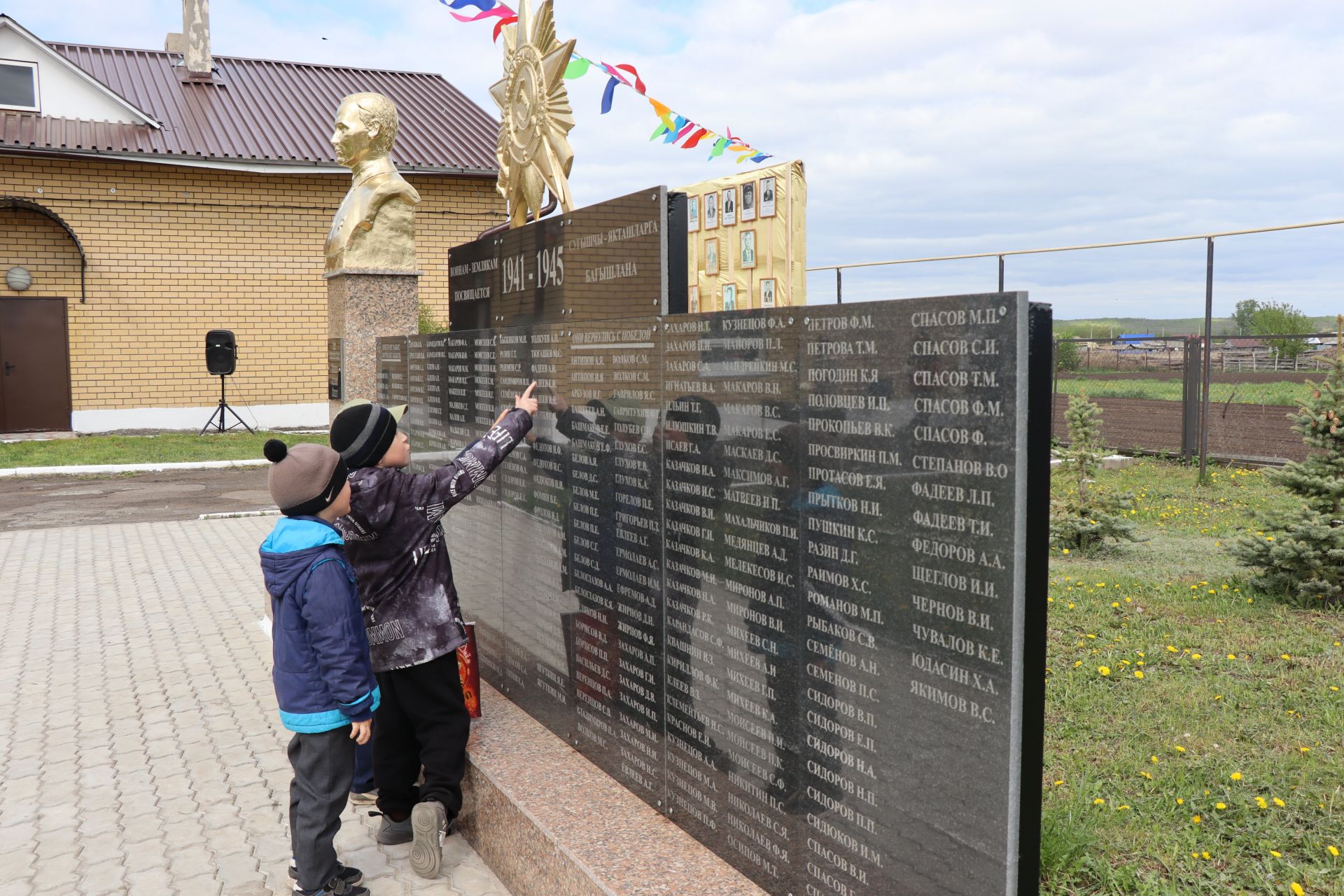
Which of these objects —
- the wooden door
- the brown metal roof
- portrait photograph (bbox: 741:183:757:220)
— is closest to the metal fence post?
portrait photograph (bbox: 741:183:757:220)

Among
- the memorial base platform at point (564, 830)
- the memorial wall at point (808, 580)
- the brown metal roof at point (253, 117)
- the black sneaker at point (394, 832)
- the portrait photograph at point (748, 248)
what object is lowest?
the black sneaker at point (394, 832)

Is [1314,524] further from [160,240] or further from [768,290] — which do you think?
[160,240]

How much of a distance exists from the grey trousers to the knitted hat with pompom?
690 mm

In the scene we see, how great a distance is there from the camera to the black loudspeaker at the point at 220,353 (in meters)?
17.8

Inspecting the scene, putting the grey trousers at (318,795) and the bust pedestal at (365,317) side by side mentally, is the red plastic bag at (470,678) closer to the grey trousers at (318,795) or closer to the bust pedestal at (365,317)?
the grey trousers at (318,795)

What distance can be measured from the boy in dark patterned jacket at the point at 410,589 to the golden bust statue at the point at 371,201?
3.19m

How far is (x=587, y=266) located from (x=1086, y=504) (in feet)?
19.7

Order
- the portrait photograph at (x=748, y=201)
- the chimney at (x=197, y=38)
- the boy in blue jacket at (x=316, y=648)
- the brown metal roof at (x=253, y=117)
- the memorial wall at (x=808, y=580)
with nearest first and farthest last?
the memorial wall at (x=808, y=580) < the boy in blue jacket at (x=316, y=648) < the portrait photograph at (x=748, y=201) < the brown metal roof at (x=253, y=117) < the chimney at (x=197, y=38)

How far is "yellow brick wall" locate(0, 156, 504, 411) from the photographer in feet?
58.4

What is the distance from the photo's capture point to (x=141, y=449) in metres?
16.5

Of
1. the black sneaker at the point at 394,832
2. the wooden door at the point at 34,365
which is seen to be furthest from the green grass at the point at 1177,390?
the wooden door at the point at 34,365

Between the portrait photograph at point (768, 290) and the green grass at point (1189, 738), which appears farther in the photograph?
the portrait photograph at point (768, 290)

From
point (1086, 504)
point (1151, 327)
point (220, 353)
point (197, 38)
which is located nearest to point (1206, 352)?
point (1151, 327)

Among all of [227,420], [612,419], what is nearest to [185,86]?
[227,420]
